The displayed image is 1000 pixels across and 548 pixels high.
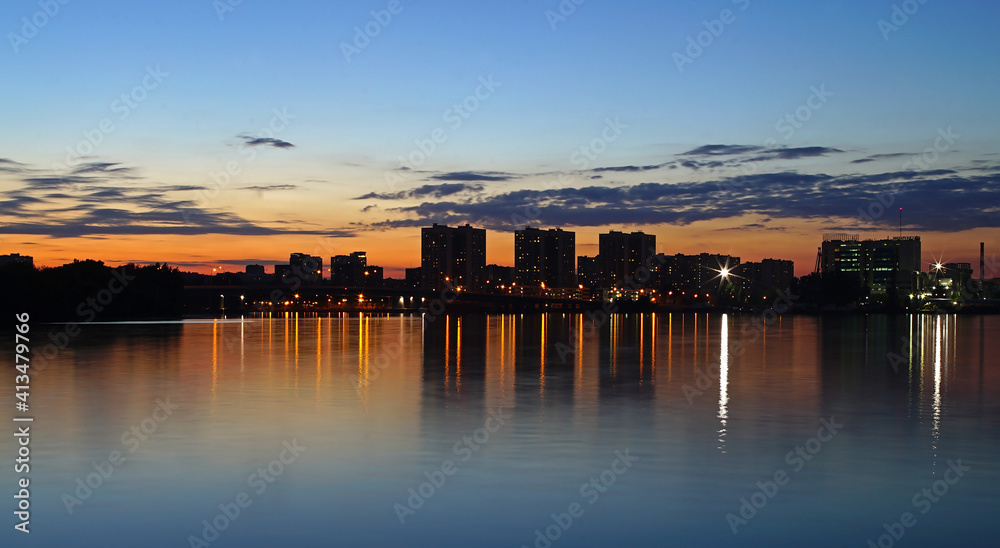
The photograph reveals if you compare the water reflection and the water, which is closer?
the water

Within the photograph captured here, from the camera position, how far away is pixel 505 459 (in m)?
16.4

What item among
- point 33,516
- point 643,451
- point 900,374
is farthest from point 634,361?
point 33,516

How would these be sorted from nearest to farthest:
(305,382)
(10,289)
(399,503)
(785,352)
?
(399,503) < (305,382) < (785,352) < (10,289)

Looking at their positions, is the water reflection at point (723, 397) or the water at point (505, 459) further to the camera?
the water reflection at point (723, 397)

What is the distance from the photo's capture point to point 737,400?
1019 inches

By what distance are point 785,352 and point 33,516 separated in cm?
4505

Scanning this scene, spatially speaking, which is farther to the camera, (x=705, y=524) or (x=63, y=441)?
(x=63, y=441)

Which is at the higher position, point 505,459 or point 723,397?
point 505,459

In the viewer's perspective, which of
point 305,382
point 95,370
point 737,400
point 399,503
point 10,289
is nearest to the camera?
point 399,503

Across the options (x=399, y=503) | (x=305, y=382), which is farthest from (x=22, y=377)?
(x=399, y=503)

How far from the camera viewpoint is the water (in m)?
11.9

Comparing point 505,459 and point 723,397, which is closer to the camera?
point 505,459

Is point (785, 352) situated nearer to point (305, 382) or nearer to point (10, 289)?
point (305, 382)

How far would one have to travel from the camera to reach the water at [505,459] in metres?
11.9
